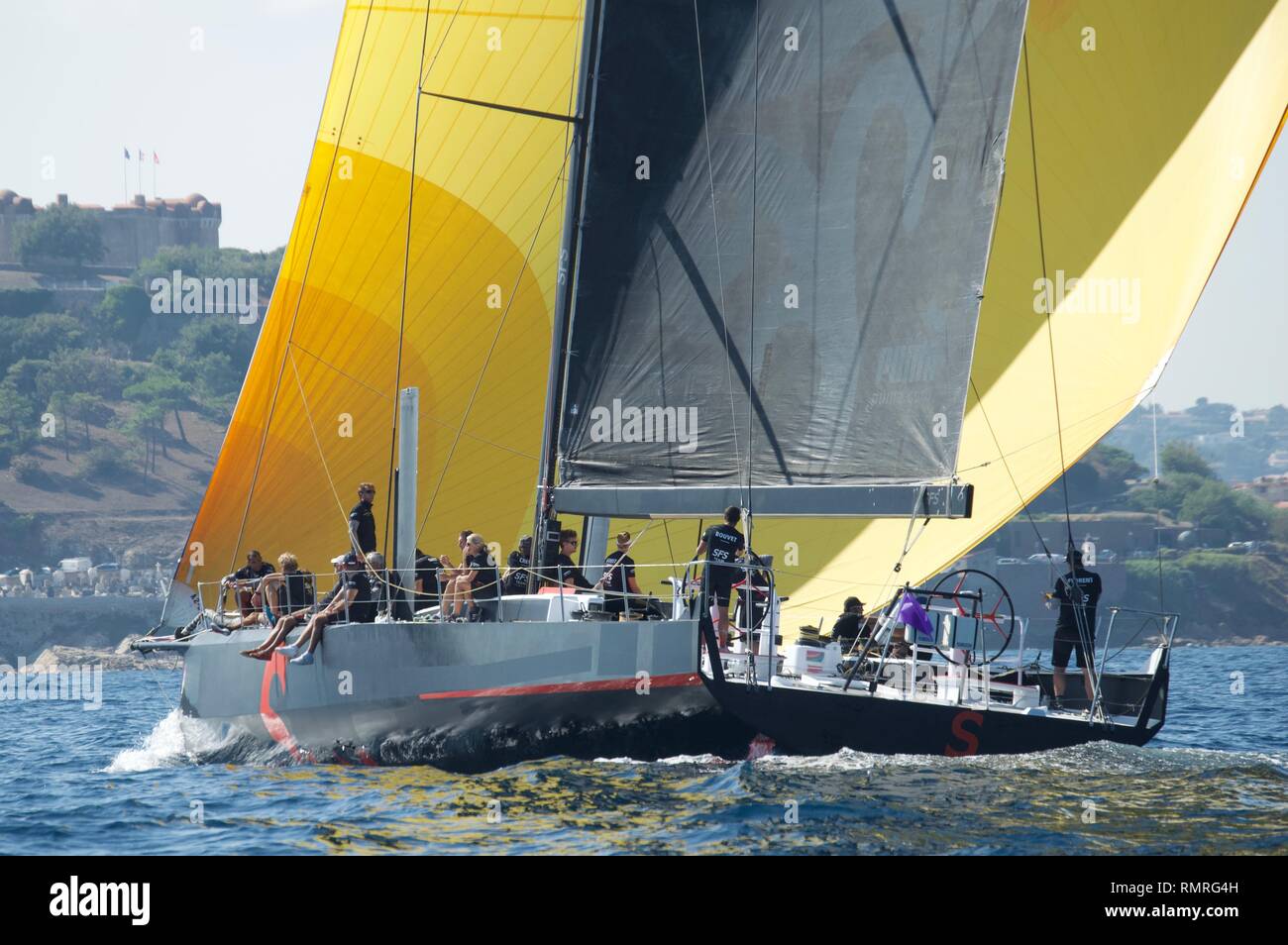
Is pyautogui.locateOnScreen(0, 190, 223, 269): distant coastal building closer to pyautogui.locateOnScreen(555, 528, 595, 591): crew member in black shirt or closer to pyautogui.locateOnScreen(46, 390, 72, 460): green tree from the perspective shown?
pyautogui.locateOnScreen(46, 390, 72, 460): green tree

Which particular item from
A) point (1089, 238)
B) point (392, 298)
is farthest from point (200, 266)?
point (1089, 238)

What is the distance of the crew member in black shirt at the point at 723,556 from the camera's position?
12.1m

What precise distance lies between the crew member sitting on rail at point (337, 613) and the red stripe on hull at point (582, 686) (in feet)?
4.30

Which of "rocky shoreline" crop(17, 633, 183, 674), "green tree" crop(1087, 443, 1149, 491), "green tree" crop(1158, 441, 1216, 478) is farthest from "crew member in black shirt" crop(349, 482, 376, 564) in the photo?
A: "green tree" crop(1158, 441, 1216, 478)

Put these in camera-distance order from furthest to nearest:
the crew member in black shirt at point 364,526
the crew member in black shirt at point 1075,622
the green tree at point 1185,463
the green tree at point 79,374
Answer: the green tree at point 1185,463
the green tree at point 79,374
the crew member in black shirt at point 364,526
the crew member in black shirt at point 1075,622

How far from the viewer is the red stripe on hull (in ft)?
37.3

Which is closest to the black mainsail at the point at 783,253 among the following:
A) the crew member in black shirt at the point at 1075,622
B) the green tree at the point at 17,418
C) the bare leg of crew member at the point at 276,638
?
the crew member in black shirt at the point at 1075,622

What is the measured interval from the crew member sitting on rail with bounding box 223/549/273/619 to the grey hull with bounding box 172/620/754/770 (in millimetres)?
443

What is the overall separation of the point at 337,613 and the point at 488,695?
212 cm

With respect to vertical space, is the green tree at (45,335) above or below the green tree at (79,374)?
above

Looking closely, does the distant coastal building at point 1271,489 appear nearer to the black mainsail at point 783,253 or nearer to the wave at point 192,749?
the wave at point 192,749

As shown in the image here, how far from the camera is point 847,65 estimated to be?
12594 mm

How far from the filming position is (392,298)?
15867mm

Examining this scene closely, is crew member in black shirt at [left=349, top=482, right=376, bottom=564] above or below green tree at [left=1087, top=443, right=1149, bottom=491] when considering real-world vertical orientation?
below
